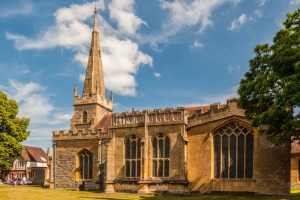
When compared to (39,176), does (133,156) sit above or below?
above

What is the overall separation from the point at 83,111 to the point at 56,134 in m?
7.30

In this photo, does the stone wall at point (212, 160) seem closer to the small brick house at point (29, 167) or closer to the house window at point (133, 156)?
the house window at point (133, 156)

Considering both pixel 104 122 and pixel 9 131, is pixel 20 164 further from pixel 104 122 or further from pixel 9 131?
pixel 104 122

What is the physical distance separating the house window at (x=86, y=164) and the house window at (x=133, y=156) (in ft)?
19.6

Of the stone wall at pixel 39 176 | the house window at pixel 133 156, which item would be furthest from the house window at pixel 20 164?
the house window at pixel 133 156

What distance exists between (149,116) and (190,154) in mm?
4945

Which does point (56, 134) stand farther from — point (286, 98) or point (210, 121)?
point (286, 98)

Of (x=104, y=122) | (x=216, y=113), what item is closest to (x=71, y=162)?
(x=104, y=122)

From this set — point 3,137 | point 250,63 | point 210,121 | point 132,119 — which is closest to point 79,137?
point 132,119

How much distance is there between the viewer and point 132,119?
29.0m

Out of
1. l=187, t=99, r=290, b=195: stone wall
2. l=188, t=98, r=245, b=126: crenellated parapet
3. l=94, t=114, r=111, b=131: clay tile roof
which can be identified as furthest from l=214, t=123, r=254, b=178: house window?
l=94, t=114, r=111, b=131: clay tile roof

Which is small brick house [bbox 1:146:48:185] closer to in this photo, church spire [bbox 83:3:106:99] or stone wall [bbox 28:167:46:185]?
stone wall [bbox 28:167:46:185]

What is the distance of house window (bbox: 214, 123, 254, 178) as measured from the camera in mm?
24828

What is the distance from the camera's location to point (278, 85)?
17859 millimetres
